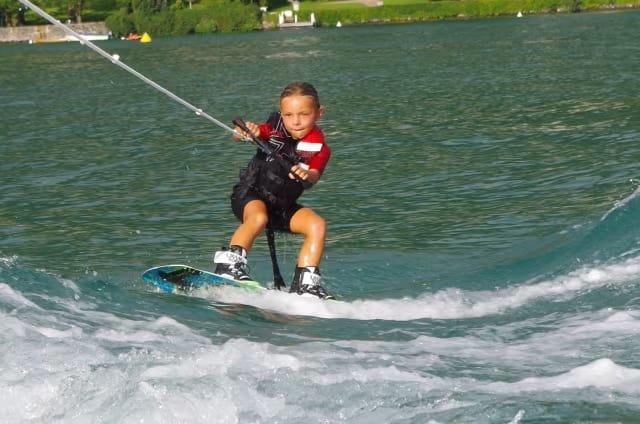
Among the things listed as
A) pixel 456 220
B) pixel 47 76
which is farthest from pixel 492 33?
pixel 456 220

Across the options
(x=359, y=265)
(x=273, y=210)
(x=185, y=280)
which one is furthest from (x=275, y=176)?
(x=359, y=265)

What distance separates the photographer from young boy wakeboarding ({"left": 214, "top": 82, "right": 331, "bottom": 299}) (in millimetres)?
8523

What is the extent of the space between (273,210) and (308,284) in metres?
0.66

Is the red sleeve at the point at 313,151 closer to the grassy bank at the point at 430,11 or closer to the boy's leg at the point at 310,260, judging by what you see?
the boy's leg at the point at 310,260

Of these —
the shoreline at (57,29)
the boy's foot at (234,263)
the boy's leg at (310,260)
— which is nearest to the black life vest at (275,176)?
the boy's leg at (310,260)

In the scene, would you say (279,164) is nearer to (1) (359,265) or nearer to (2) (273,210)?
(2) (273,210)

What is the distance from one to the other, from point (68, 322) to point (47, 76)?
37.9 metres

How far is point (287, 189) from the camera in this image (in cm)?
873

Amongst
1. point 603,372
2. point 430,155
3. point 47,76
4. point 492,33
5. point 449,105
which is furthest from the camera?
point 492,33

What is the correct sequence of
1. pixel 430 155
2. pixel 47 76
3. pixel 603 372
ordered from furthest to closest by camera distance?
1. pixel 47 76
2. pixel 430 155
3. pixel 603 372

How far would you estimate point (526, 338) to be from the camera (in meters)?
7.36

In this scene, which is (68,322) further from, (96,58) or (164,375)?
(96,58)

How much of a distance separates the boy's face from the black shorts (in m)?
0.52

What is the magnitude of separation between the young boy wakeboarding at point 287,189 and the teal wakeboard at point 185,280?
0.24 ft
